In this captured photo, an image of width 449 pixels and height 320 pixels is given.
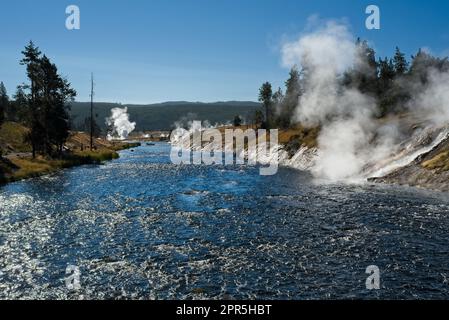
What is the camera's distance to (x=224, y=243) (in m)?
26.4

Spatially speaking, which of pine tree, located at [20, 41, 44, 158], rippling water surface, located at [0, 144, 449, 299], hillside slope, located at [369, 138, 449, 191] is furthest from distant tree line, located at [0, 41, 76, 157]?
hillside slope, located at [369, 138, 449, 191]

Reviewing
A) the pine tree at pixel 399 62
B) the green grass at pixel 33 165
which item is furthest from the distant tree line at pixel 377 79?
the green grass at pixel 33 165

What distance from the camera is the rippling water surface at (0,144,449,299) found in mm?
19297

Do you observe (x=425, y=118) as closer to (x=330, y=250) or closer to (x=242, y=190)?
(x=242, y=190)

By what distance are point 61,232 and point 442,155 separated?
45353mm

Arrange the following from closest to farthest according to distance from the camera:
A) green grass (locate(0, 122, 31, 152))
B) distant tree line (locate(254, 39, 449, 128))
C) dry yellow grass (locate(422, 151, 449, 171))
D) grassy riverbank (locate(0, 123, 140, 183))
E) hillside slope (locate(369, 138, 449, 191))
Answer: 1. hillside slope (locate(369, 138, 449, 191))
2. dry yellow grass (locate(422, 151, 449, 171))
3. grassy riverbank (locate(0, 123, 140, 183))
4. green grass (locate(0, 122, 31, 152))
5. distant tree line (locate(254, 39, 449, 128))

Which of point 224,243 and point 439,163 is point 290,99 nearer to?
point 439,163

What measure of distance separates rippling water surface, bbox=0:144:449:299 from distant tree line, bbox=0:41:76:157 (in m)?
30.8

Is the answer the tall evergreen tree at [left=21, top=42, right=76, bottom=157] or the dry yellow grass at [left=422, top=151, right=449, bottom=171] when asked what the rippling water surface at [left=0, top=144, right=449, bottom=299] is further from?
the tall evergreen tree at [left=21, top=42, right=76, bottom=157]

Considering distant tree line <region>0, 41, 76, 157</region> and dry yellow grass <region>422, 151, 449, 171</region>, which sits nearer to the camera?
dry yellow grass <region>422, 151, 449, 171</region>

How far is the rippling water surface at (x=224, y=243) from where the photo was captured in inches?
760

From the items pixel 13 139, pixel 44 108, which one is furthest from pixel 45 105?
pixel 13 139

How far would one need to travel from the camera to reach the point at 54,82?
96.4 m
